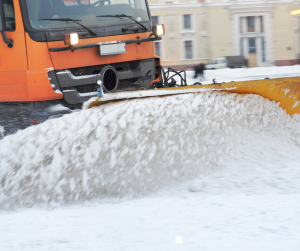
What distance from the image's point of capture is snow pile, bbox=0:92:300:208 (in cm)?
336

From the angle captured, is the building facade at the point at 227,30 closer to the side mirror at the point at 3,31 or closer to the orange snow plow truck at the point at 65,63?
the orange snow plow truck at the point at 65,63

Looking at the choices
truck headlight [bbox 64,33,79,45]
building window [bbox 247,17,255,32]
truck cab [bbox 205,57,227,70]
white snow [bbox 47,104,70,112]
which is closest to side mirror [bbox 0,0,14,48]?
truck headlight [bbox 64,33,79,45]

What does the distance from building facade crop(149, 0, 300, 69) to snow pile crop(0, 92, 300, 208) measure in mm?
25292

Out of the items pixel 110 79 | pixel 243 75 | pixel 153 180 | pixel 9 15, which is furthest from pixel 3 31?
pixel 243 75

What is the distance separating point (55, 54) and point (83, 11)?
63 cm

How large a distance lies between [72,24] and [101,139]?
1455 millimetres

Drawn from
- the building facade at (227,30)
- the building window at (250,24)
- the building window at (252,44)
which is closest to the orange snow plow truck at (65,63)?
the building facade at (227,30)

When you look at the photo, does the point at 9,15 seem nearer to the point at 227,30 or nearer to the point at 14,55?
the point at 14,55

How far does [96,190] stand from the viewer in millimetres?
3412

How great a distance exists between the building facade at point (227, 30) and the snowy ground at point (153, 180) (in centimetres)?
2521

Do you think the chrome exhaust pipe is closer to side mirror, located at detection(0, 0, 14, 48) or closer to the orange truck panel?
the orange truck panel

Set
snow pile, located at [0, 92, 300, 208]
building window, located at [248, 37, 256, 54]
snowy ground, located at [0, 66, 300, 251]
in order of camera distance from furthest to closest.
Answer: building window, located at [248, 37, 256, 54] < snow pile, located at [0, 92, 300, 208] < snowy ground, located at [0, 66, 300, 251]

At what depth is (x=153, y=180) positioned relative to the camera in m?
3.56

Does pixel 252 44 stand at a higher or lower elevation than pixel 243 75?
higher
